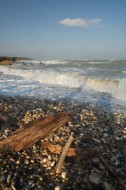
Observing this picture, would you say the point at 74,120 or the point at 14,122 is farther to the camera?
the point at 74,120

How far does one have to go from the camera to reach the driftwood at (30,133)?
4.39 meters

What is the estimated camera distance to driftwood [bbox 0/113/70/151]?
4.39 metres

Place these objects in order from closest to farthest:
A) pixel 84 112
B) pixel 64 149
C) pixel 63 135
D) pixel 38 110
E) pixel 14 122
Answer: pixel 64 149
pixel 63 135
pixel 14 122
pixel 38 110
pixel 84 112

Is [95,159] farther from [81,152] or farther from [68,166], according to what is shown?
[68,166]

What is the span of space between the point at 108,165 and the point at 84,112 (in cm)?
285

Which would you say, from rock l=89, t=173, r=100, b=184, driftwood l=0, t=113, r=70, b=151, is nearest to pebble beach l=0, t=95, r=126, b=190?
rock l=89, t=173, r=100, b=184

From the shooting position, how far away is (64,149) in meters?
4.20

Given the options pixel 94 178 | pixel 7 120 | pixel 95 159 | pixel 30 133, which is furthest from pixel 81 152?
pixel 7 120

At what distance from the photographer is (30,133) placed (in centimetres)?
457

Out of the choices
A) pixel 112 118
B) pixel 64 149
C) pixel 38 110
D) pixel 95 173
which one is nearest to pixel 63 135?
pixel 64 149

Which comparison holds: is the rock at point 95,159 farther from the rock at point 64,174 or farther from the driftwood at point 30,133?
the driftwood at point 30,133

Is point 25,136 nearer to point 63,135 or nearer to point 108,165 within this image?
point 63,135

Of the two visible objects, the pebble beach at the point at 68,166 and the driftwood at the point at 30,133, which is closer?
the pebble beach at the point at 68,166

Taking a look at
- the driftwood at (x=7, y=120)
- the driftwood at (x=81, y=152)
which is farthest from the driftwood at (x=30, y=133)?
the driftwood at (x=7, y=120)
